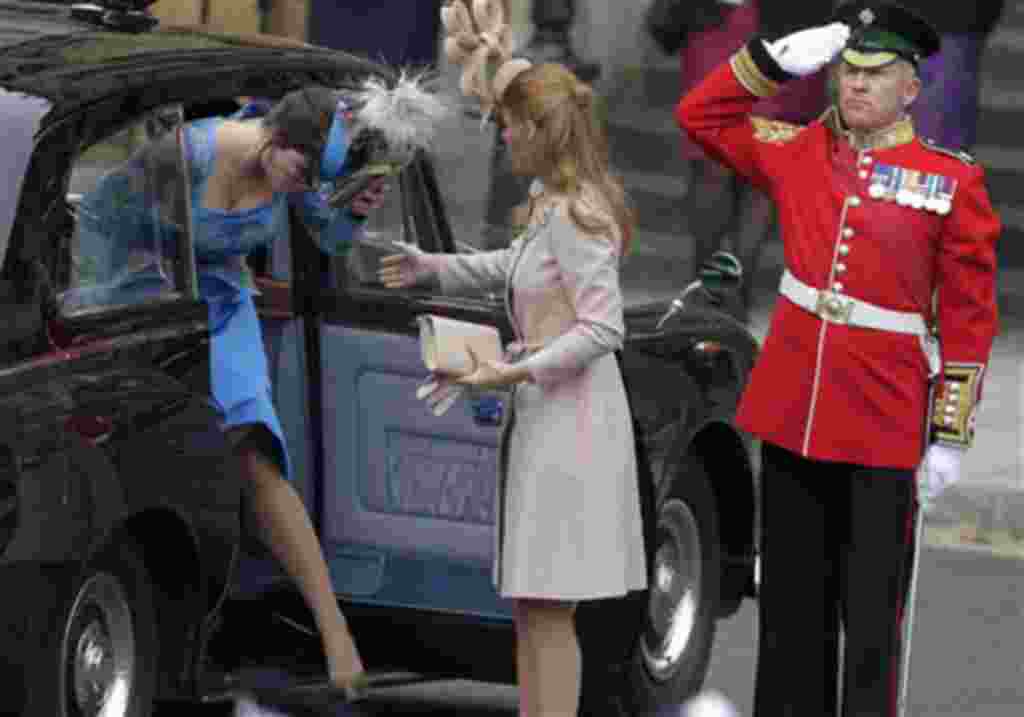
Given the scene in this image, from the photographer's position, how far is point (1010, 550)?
1059 centimetres

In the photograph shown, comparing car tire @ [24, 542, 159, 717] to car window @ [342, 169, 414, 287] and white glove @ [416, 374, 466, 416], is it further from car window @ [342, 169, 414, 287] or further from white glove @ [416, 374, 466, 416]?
car window @ [342, 169, 414, 287]

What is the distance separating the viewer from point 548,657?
21.6 ft

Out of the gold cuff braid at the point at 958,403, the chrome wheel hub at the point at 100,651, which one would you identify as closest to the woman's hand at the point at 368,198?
the chrome wheel hub at the point at 100,651

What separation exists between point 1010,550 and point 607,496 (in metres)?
4.36

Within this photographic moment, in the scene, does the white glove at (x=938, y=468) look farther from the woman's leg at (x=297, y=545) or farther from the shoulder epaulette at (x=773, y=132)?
the woman's leg at (x=297, y=545)

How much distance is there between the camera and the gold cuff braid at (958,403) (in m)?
6.44

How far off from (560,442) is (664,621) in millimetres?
1281

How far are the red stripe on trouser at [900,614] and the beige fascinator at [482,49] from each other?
1.26 m

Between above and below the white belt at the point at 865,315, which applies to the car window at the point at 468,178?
below

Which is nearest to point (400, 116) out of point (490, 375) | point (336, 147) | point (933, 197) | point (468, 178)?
point (336, 147)

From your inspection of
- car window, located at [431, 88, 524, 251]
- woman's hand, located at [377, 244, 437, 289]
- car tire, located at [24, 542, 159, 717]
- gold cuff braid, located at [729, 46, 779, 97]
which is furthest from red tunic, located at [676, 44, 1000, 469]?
car window, located at [431, 88, 524, 251]

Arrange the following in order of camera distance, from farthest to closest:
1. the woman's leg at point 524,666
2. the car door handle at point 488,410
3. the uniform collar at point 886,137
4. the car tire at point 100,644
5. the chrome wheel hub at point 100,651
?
the car door handle at point 488,410
the woman's leg at point 524,666
the uniform collar at point 886,137
the chrome wheel hub at point 100,651
the car tire at point 100,644

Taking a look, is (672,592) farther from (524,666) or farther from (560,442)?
(560,442)

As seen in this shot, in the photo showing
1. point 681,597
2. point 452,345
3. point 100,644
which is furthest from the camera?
point 681,597
